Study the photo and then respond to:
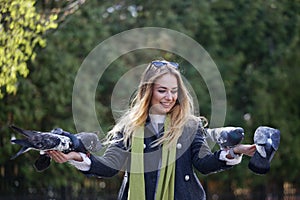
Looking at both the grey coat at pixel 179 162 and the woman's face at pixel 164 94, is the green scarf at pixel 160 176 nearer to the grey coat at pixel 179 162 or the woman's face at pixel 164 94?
the grey coat at pixel 179 162

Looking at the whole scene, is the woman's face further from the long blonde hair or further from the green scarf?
the green scarf

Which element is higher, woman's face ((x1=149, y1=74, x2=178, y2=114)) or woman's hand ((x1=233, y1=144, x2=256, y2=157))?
woman's face ((x1=149, y1=74, x2=178, y2=114))

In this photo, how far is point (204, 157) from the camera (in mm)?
4129

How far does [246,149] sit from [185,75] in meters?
6.48

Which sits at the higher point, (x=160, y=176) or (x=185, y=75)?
(x=185, y=75)

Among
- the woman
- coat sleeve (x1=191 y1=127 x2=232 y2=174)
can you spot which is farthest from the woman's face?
coat sleeve (x1=191 y1=127 x2=232 y2=174)

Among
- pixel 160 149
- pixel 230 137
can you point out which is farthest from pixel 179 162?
pixel 230 137

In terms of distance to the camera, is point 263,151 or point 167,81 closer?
point 263,151

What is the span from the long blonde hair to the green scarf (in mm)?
78

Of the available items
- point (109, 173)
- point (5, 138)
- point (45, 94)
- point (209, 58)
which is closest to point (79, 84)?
point (45, 94)

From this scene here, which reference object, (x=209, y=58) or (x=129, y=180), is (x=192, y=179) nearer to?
(x=129, y=180)

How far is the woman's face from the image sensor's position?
4.24 metres

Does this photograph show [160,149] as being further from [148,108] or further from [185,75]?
[185,75]

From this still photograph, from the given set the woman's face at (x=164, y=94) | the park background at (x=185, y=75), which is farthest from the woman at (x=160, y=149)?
the park background at (x=185, y=75)
